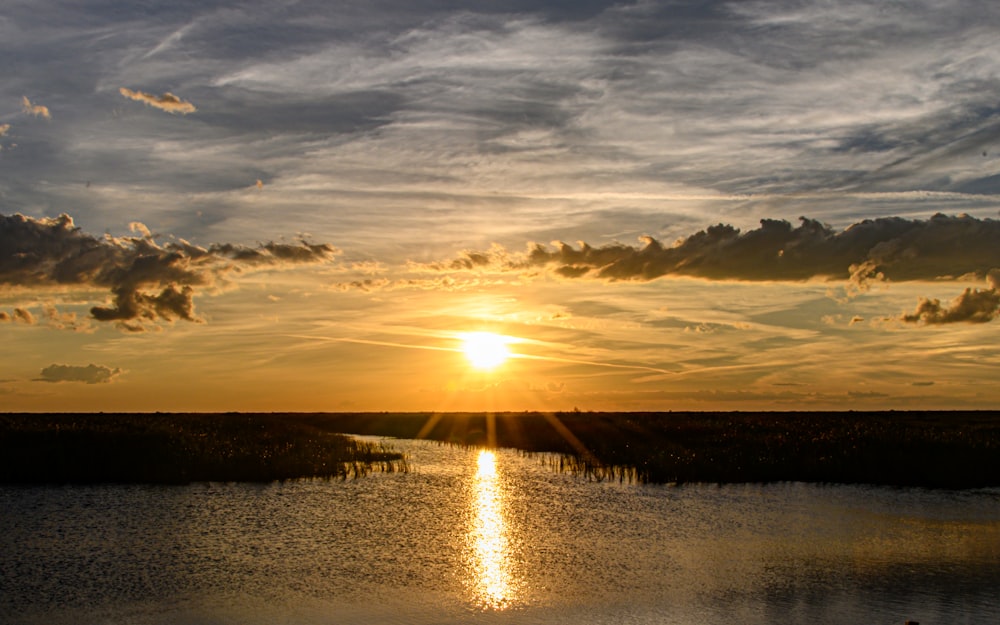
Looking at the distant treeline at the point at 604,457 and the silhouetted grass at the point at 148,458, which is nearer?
the silhouetted grass at the point at 148,458

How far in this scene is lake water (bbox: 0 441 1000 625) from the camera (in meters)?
18.2

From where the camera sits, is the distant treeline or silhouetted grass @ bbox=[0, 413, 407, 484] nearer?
silhouetted grass @ bbox=[0, 413, 407, 484]

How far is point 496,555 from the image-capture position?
24.4 metres

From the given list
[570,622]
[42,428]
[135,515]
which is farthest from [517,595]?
[42,428]

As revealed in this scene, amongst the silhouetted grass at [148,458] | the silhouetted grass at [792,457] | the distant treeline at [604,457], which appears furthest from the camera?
the silhouetted grass at [792,457]

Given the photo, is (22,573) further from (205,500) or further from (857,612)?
(857,612)

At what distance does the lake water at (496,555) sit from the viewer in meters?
18.2

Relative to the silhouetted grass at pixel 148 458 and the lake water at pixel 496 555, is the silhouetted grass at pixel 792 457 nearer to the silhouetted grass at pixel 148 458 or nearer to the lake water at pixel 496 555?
the lake water at pixel 496 555

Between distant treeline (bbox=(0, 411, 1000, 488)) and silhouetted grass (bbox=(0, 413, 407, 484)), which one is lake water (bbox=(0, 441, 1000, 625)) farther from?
distant treeline (bbox=(0, 411, 1000, 488))

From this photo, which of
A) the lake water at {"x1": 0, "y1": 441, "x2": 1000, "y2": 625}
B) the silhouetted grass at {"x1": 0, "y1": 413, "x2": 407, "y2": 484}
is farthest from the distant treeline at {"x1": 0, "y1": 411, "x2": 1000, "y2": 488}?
the lake water at {"x1": 0, "y1": 441, "x2": 1000, "y2": 625}

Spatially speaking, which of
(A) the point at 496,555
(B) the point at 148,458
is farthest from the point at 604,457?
(A) the point at 496,555

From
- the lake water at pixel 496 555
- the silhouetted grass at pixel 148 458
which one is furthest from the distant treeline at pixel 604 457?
the lake water at pixel 496 555

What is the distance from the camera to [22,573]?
21.8 metres

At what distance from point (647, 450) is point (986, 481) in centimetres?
1854
